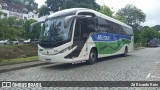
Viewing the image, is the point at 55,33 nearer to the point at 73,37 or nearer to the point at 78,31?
the point at 73,37

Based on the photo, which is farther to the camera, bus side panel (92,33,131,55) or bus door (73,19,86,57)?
bus side panel (92,33,131,55)

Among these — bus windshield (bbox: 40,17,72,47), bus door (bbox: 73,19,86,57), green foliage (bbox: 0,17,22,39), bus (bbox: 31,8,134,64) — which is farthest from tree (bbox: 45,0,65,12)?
bus windshield (bbox: 40,17,72,47)

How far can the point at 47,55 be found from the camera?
49.8ft

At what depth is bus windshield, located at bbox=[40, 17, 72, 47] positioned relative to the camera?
15055 mm

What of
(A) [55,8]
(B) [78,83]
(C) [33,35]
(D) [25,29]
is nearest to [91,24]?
(B) [78,83]

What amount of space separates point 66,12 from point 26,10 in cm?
9058

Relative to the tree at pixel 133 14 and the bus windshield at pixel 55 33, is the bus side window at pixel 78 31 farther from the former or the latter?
the tree at pixel 133 14

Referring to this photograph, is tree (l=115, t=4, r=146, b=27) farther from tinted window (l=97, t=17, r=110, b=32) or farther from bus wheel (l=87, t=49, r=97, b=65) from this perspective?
bus wheel (l=87, t=49, r=97, b=65)

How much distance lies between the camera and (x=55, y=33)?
15.3 metres

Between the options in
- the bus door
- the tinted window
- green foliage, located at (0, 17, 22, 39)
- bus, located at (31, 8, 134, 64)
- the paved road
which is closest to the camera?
the paved road

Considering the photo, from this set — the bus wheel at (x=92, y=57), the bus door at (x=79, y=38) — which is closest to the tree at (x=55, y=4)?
the bus wheel at (x=92, y=57)

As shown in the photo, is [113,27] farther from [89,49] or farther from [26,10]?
[26,10]

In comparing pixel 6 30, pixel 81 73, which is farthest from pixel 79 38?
pixel 6 30

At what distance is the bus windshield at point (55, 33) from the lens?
15.1 metres
